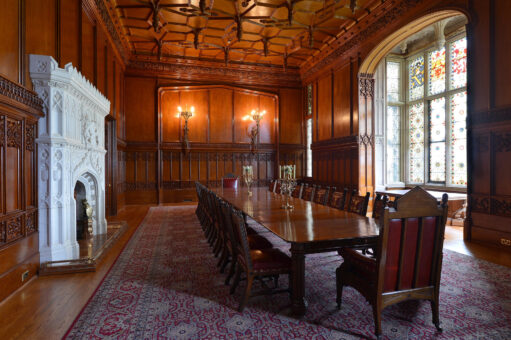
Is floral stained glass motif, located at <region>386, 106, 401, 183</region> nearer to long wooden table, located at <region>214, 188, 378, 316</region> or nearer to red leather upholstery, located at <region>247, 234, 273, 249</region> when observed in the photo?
long wooden table, located at <region>214, 188, 378, 316</region>

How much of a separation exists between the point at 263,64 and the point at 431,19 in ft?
19.3

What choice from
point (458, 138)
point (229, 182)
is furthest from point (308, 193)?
point (458, 138)

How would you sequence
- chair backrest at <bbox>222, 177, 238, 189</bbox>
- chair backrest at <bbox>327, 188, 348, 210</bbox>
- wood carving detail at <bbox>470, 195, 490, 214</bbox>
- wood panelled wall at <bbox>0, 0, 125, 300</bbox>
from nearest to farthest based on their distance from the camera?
wood panelled wall at <bbox>0, 0, 125, 300</bbox>
chair backrest at <bbox>327, 188, 348, 210</bbox>
wood carving detail at <bbox>470, 195, 490, 214</bbox>
chair backrest at <bbox>222, 177, 238, 189</bbox>

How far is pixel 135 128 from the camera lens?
32.0 feet

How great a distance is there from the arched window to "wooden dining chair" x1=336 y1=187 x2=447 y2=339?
6957 millimetres

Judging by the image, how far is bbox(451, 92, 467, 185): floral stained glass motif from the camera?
305 inches

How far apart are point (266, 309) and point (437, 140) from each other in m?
8.37

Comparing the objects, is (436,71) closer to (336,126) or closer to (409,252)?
(336,126)

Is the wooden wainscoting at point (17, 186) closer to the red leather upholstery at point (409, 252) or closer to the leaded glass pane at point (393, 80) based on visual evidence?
the red leather upholstery at point (409, 252)

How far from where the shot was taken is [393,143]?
963cm

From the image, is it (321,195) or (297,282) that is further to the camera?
(321,195)

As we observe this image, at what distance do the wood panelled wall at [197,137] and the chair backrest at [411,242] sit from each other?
873 cm

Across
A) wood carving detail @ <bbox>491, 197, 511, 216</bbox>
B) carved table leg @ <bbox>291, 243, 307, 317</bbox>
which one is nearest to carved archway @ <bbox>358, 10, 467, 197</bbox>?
wood carving detail @ <bbox>491, 197, 511, 216</bbox>

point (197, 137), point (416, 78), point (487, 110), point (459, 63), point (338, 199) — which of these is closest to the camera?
point (338, 199)
